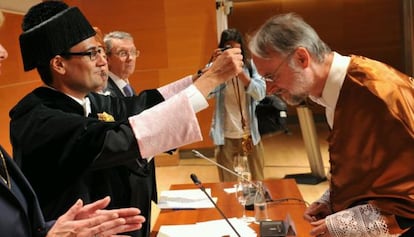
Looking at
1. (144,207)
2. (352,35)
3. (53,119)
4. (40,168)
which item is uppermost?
(53,119)

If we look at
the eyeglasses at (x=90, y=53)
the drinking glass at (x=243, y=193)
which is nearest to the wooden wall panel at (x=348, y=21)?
the drinking glass at (x=243, y=193)

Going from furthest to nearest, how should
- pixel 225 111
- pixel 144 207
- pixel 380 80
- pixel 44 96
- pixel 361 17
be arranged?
pixel 361 17 < pixel 225 111 < pixel 144 207 < pixel 44 96 < pixel 380 80

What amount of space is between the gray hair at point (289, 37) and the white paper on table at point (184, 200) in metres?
1.10

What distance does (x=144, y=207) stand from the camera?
202 cm

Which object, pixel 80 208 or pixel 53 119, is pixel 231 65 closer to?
pixel 53 119

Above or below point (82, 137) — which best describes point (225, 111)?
below

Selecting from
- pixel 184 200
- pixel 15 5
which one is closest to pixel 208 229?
pixel 184 200

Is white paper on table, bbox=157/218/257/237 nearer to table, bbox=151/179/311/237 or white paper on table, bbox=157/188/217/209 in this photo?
table, bbox=151/179/311/237

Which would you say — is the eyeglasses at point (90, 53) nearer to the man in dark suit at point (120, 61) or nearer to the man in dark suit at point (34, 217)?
the man in dark suit at point (34, 217)

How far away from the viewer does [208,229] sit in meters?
2.07

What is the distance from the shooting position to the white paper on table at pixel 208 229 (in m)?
2.00

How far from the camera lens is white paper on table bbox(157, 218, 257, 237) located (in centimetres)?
200

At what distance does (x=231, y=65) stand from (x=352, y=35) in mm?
7396

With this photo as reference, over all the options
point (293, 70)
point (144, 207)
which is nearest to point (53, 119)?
point (144, 207)
